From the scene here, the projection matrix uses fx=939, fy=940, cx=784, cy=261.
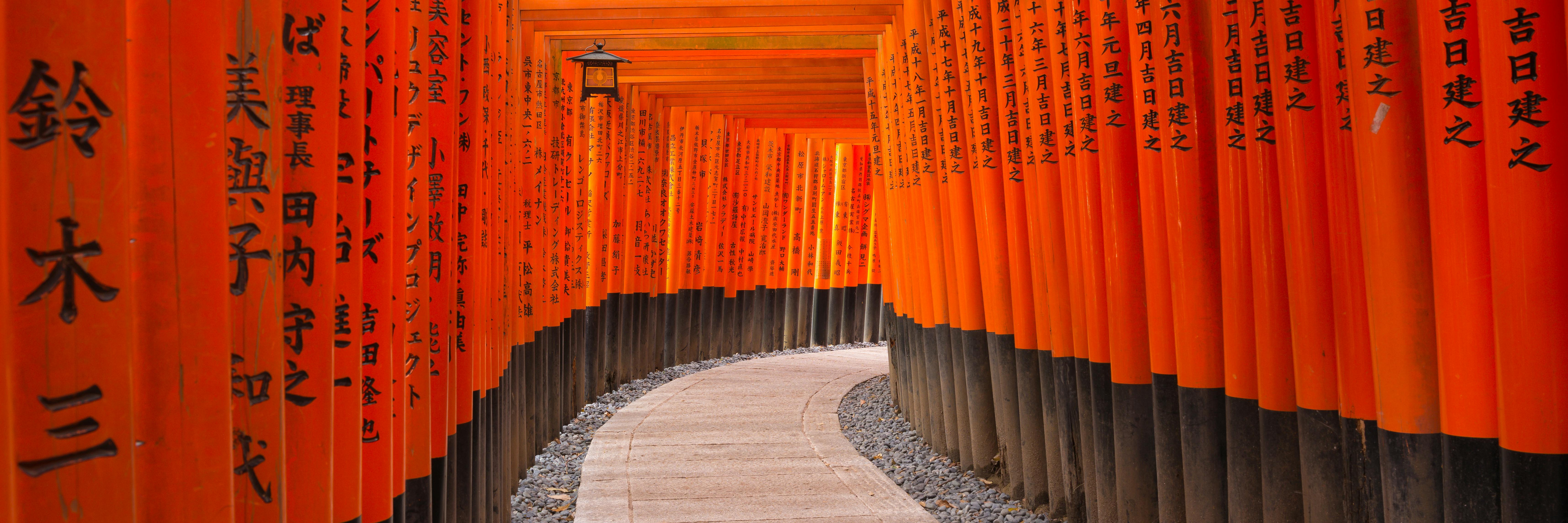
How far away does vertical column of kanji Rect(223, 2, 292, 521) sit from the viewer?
4.82 feet

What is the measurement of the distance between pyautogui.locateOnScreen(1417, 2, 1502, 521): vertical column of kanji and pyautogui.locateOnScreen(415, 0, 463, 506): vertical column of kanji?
2627mm

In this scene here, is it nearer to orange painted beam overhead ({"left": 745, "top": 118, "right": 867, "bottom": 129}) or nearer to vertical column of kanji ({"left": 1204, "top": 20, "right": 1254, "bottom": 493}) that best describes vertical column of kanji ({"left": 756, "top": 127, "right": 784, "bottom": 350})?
orange painted beam overhead ({"left": 745, "top": 118, "right": 867, "bottom": 129})

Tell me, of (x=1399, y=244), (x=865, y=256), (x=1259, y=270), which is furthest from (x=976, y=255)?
(x=865, y=256)

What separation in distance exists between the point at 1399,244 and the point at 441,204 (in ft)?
8.69

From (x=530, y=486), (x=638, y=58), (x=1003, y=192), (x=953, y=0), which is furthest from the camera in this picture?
(x=638, y=58)

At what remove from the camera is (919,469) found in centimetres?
603

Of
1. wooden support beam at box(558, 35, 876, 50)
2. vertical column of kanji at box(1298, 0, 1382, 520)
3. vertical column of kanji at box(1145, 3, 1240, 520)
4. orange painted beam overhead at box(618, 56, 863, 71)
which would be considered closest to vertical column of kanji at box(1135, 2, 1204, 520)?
vertical column of kanji at box(1145, 3, 1240, 520)

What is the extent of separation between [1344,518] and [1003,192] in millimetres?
2539

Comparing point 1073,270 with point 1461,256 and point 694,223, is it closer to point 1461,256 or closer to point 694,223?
point 1461,256

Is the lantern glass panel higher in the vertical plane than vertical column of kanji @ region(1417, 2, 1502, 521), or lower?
higher

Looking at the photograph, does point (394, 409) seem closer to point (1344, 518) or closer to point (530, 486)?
point (1344, 518)

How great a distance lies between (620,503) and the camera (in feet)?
16.1

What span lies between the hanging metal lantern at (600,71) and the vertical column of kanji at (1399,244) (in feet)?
15.3

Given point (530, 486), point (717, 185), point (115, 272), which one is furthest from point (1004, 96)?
point (717, 185)
